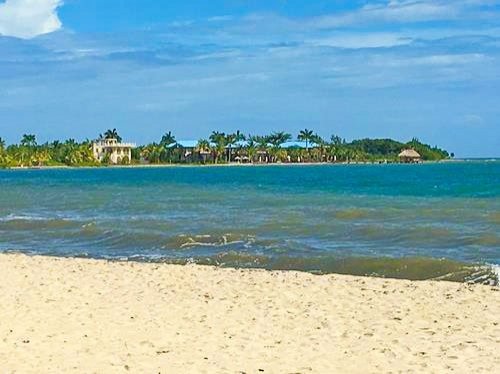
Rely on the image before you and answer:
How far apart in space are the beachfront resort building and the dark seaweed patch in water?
172 metres

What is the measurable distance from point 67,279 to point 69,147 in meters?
176

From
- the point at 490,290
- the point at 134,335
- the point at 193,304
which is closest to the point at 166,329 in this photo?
the point at 134,335

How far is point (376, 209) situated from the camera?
33688mm

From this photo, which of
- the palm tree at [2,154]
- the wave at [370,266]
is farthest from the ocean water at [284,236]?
the palm tree at [2,154]

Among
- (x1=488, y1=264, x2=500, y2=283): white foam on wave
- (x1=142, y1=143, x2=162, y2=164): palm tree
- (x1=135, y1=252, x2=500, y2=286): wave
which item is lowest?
(x1=135, y1=252, x2=500, y2=286): wave

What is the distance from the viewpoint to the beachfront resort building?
188 m

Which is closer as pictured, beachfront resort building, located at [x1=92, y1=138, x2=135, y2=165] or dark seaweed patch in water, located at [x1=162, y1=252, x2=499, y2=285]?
dark seaweed patch in water, located at [x1=162, y1=252, x2=499, y2=285]

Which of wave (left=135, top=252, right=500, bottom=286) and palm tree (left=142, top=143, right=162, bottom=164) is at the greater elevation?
palm tree (left=142, top=143, right=162, bottom=164)

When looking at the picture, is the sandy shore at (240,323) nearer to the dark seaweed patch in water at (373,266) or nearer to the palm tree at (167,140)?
the dark seaweed patch in water at (373,266)

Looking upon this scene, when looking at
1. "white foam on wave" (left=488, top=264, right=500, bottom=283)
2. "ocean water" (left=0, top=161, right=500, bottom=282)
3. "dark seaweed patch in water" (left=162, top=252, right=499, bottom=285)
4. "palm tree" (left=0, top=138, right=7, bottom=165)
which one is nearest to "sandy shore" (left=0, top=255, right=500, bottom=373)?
"dark seaweed patch in water" (left=162, top=252, right=499, bottom=285)

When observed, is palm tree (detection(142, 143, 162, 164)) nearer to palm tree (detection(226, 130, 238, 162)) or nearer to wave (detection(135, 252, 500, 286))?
palm tree (detection(226, 130, 238, 162))

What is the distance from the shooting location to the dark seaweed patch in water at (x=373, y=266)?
51.9ft

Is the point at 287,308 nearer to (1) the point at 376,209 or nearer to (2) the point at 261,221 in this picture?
(2) the point at 261,221

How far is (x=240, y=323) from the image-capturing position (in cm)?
1062
